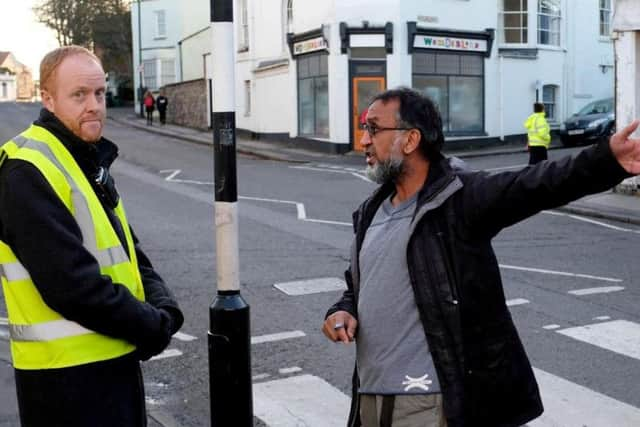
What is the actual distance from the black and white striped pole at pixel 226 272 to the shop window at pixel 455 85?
A: 23.2m

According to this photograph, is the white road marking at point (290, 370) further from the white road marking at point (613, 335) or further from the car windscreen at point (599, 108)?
the car windscreen at point (599, 108)

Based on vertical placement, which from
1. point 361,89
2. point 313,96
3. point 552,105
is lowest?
point 552,105

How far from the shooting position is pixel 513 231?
42.1 ft

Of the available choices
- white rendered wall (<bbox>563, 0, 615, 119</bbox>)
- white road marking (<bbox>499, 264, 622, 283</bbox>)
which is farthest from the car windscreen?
white road marking (<bbox>499, 264, 622, 283</bbox>)

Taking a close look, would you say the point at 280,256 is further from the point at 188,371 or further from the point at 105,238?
the point at 105,238

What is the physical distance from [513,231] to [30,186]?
35.5 feet

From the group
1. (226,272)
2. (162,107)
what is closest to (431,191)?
(226,272)

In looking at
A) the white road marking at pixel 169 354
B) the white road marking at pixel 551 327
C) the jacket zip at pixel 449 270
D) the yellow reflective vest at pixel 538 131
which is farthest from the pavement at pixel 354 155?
the jacket zip at pixel 449 270

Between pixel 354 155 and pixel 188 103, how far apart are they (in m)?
17.6

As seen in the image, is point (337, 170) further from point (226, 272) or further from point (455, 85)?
point (226, 272)

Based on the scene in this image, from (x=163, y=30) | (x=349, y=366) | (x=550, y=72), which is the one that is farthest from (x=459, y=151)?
(x=163, y=30)

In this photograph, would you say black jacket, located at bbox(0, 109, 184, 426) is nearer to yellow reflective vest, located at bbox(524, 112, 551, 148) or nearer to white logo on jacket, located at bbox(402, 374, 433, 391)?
white logo on jacket, located at bbox(402, 374, 433, 391)

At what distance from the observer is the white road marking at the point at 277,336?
7.15 metres

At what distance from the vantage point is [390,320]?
3.13 m
